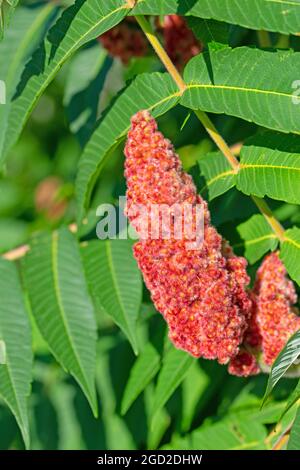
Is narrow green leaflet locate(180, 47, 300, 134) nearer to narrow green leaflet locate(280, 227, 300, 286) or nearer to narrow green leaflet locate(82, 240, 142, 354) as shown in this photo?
narrow green leaflet locate(280, 227, 300, 286)

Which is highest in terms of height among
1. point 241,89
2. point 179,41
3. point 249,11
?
point 179,41

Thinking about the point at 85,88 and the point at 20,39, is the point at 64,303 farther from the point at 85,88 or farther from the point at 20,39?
the point at 20,39

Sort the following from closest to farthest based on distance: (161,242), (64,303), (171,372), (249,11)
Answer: (249,11) < (161,242) < (171,372) < (64,303)

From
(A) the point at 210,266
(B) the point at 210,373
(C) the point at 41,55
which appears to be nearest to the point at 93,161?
(C) the point at 41,55

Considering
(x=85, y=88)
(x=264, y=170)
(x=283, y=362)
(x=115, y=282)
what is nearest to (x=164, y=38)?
(x=85, y=88)

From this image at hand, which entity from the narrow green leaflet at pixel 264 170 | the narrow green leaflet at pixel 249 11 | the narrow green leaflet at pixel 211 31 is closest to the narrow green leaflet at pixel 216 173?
the narrow green leaflet at pixel 264 170

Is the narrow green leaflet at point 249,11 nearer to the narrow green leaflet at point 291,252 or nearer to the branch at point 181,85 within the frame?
the branch at point 181,85
